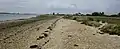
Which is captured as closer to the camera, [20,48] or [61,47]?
[61,47]

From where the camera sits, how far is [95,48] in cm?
1441

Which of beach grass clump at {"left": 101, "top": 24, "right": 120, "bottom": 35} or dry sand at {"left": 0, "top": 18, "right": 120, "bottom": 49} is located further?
beach grass clump at {"left": 101, "top": 24, "right": 120, "bottom": 35}

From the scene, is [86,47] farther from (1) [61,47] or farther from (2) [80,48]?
(1) [61,47]

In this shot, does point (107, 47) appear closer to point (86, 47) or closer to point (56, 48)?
point (86, 47)

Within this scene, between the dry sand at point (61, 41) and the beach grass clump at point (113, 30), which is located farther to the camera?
the beach grass clump at point (113, 30)

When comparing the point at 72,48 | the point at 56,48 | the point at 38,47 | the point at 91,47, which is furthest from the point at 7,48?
the point at 91,47

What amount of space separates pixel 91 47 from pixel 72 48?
152cm

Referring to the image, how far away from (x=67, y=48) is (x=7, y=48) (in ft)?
17.2

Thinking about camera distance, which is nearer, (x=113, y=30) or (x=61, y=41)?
(x=61, y=41)

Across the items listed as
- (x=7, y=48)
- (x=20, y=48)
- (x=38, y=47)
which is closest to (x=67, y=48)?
(x=38, y=47)

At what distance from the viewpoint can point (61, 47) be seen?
14562 mm

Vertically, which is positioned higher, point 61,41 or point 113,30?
point 61,41

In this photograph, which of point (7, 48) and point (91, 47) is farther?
point (7, 48)

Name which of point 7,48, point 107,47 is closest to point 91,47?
point 107,47
